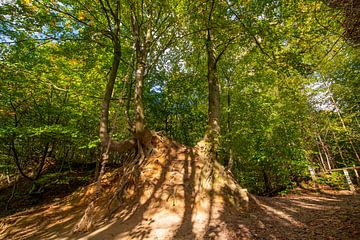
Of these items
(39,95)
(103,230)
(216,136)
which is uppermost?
(39,95)

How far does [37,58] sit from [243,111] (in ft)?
34.9

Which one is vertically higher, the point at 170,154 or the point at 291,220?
the point at 170,154

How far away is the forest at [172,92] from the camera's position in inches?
219

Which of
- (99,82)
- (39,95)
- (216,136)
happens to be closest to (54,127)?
(39,95)

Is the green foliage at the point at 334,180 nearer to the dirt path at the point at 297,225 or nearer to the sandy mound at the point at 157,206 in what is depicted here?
the dirt path at the point at 297,225

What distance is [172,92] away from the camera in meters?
9.94

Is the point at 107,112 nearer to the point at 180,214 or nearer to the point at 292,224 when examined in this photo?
the point at 180,214

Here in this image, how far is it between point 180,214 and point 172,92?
6482 mm

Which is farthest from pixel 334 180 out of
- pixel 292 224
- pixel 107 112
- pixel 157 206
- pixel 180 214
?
pixel 107 112

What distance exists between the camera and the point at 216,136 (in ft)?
22.9

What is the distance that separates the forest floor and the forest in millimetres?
76

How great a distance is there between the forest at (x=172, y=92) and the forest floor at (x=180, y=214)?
8 cm

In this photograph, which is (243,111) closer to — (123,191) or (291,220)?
(291,220)

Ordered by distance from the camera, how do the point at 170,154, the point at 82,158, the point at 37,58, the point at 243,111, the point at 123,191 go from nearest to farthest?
the point at 123,191 → the point at 170,154 → the point at 37,58 → the point at 243,111 → the point at 82,158
